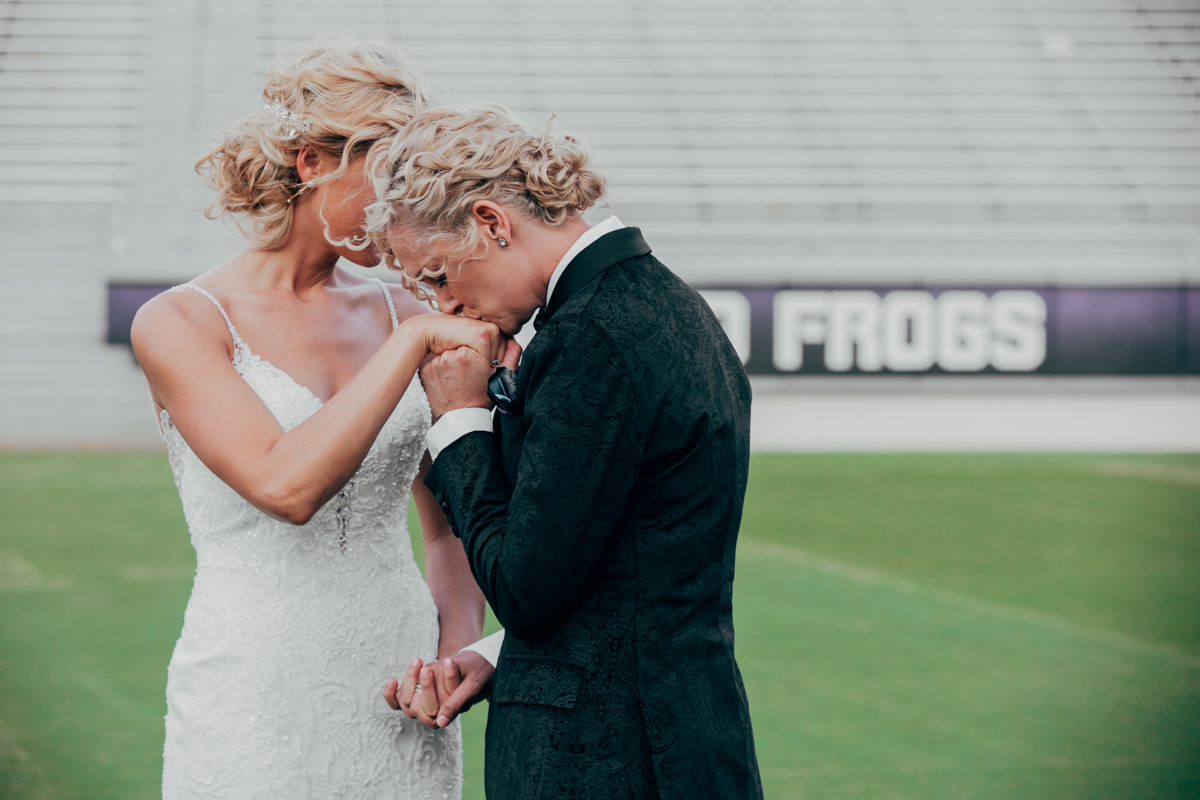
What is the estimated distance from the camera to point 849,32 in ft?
49.8

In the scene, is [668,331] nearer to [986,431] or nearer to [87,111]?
[986,431]

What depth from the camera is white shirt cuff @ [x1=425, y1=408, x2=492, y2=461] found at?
1.19 m

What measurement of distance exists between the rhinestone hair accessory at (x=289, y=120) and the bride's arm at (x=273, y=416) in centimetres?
28

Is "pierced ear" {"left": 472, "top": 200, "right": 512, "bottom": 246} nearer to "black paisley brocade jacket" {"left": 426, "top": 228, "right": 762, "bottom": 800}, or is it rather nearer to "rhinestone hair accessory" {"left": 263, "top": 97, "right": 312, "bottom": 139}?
"black paisley brocade jacket" {"left": 426, "top": 228, "right": 762, "bottom": 800}

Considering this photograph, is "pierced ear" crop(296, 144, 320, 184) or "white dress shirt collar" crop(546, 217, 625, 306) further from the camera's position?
"pierced ear" crop(296, 144, 320, 184)

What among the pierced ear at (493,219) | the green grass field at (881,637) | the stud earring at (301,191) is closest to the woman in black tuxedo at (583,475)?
the pierced ear at (493,219)

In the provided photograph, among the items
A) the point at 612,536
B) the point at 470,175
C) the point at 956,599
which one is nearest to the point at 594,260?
the point at 470,175

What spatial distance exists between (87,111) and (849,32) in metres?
9.60

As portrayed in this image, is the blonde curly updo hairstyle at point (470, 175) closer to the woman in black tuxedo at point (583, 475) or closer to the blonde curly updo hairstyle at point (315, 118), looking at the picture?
the woman in black tuxedo at point (583, 475)

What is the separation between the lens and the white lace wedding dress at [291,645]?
1.46 meters

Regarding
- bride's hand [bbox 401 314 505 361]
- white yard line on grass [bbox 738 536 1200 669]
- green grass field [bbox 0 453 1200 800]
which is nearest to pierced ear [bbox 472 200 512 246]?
bride's hand [bbox 401 314 505 361]

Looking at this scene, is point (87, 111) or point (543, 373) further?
point (87, 111)

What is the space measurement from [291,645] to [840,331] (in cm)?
913

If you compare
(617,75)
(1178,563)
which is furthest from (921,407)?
(617,75)
